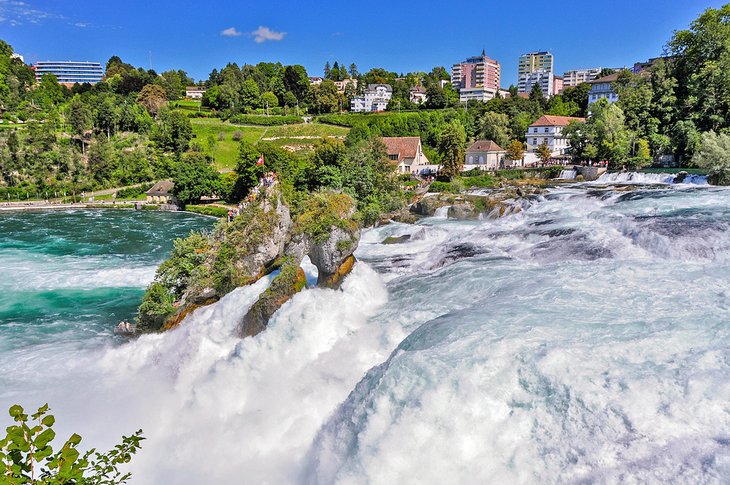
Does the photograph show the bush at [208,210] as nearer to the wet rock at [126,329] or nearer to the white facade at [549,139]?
the wet rock at [126,329]

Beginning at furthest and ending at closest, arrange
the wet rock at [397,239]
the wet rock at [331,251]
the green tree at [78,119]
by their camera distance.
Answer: the green tree at [78,119]
the wet rock at [397,239]
the wet rock at [331,251]

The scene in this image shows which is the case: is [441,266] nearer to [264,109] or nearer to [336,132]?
[336,132]

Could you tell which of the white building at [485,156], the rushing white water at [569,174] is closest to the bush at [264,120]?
the white building at [485,156]

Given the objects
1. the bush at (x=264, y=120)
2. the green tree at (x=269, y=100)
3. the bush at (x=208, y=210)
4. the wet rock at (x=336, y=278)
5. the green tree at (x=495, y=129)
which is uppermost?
the green tree at (x=269, y=100)

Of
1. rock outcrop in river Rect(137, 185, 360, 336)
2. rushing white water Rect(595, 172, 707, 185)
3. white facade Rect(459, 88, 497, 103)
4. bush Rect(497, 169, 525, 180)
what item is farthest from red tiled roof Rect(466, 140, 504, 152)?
white facade Rect(459, 88, 497, 103)

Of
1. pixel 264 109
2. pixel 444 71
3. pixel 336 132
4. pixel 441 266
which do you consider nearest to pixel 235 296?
pixel 441 266
